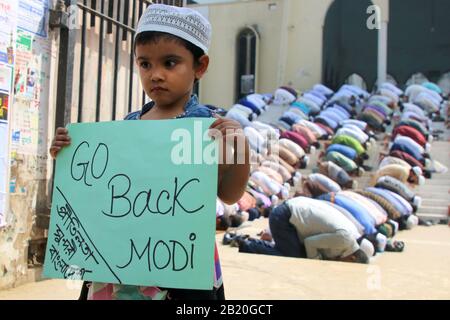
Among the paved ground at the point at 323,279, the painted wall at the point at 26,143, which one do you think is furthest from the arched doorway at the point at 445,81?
the painted wall at the point at 26,143

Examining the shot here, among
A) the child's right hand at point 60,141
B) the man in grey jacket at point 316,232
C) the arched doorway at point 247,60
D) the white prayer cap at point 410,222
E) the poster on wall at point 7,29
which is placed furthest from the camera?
the arched doorway at point 247,60

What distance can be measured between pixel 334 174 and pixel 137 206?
26.2ft

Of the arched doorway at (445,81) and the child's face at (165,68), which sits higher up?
the arched doorway at (445,81)

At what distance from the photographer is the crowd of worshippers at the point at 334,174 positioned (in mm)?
5027

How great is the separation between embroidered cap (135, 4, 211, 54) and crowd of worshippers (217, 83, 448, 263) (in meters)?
3.74

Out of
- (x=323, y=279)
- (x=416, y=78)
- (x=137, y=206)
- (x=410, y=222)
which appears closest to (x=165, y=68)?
(x=137, y=206)

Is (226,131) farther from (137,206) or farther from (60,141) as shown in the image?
(60,141)

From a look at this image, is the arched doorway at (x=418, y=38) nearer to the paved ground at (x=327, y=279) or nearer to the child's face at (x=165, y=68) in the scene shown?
the paved ground at (x=327, y=279)

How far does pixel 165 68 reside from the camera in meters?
1.37

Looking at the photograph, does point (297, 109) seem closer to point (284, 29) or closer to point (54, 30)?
point (284, 29)

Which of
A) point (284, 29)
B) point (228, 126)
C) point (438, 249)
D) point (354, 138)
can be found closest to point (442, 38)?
point (284, 29)

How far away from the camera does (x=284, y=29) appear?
725 inches

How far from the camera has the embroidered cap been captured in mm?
1357

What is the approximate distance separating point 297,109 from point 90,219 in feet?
39.8
